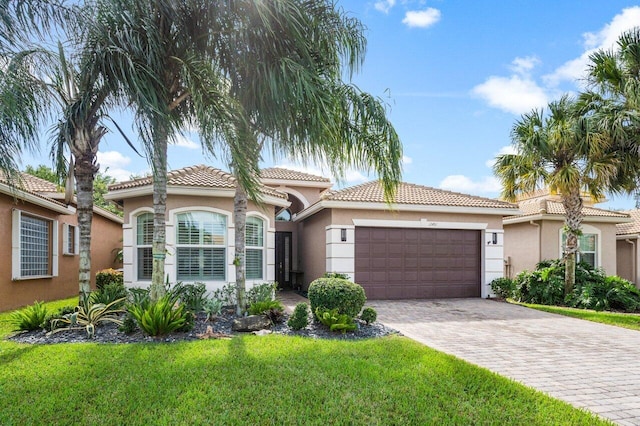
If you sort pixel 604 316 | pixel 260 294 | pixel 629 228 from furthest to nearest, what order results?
pixel 629 228
pixel 604 316
pixel 260 294

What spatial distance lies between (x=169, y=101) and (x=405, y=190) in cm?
1044

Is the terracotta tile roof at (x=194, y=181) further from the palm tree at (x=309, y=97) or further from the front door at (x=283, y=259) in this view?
the front door at (x=283, y=259)

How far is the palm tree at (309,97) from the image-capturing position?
7387mm

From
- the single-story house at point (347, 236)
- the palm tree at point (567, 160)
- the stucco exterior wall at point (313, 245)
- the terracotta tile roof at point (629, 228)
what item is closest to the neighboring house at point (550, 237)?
the terracotta tile roof at point (629, 228)

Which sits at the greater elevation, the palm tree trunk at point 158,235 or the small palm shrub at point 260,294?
the palm tree trunk at point 158,235

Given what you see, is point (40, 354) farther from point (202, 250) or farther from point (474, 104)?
point (474, 104)

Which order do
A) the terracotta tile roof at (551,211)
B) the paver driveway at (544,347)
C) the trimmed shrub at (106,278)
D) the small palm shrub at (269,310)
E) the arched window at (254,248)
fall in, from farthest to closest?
the terracotta tile roof at (551,211) < the trimmed shrub at (106,278) < the arched window at (254,248) < the small palm shrub at (269,310) < the paver driveway at (544,347)

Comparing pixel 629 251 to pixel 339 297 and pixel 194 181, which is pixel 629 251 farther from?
pixel 194 181

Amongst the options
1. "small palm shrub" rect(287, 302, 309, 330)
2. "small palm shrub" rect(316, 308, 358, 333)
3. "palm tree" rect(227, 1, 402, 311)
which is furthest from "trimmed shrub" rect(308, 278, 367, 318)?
"palm tree" rect(227, 1, 402, 311)

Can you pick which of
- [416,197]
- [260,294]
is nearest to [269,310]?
[260,294]

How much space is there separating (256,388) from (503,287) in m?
12.4

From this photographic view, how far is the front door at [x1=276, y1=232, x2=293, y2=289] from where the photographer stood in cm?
1889

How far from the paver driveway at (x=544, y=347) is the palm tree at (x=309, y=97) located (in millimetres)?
3462

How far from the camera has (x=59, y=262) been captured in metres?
15.2
